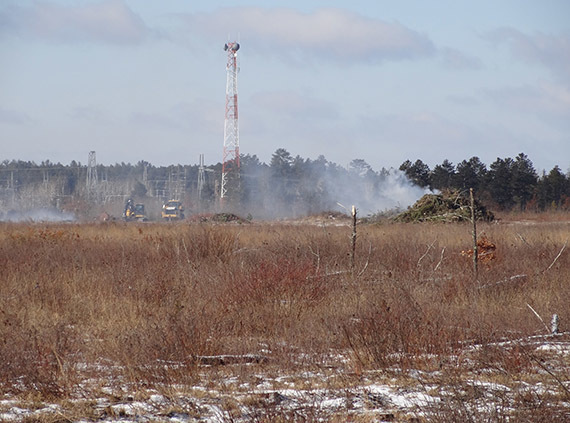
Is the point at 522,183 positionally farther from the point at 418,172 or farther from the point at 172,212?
the point at 172,212

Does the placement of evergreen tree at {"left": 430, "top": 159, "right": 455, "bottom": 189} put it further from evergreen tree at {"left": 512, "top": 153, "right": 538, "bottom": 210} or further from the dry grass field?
the dry grass field

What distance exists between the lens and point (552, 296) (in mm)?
9555

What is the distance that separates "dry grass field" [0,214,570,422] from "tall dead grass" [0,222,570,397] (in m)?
0.03

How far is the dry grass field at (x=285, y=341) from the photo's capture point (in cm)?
504

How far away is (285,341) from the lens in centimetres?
724

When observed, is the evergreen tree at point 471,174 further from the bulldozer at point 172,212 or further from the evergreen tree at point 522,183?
the bulldozer at point 172,212

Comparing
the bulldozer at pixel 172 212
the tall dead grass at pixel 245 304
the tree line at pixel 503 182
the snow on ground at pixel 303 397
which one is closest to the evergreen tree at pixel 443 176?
the tree line at pixel 503 182

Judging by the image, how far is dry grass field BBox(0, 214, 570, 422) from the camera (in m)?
5.04

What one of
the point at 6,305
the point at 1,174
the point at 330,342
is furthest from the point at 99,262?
the point at 1,174

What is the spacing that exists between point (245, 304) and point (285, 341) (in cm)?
198

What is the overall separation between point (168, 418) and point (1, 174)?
97.4 meters

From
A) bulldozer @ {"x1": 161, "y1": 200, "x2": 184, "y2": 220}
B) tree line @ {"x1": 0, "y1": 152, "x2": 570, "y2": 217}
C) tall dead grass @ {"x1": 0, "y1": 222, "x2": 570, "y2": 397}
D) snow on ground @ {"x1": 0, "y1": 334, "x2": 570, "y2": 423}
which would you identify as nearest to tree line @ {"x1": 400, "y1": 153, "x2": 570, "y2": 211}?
tree line @ {"x1": 0, "y1": 152, "x2": 570, "y2": 217}

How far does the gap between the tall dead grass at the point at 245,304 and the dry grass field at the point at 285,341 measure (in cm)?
3

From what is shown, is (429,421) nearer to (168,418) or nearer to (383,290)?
(168,418)
